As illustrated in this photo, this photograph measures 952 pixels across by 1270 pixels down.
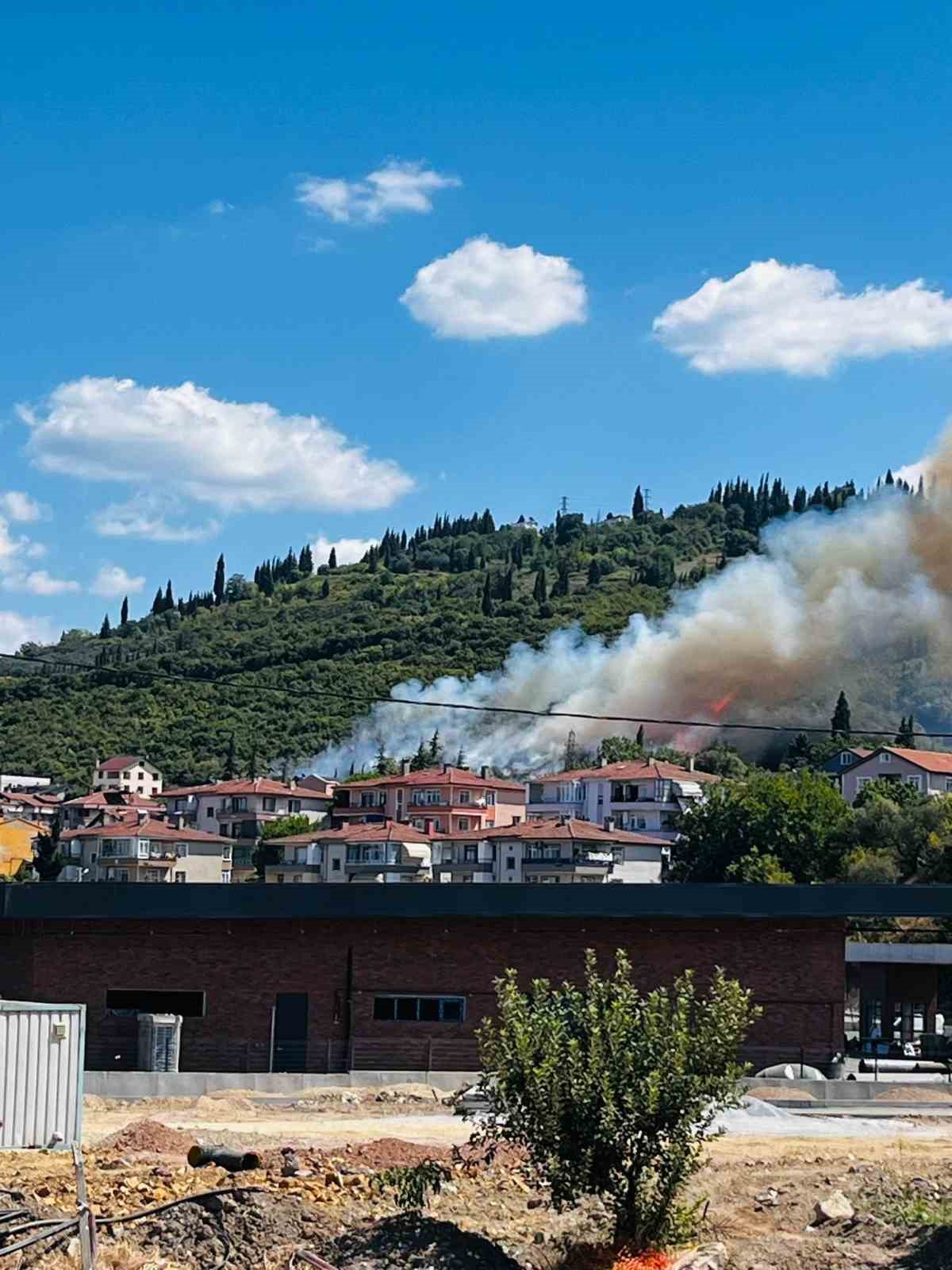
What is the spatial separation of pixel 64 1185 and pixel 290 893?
61.1 ft

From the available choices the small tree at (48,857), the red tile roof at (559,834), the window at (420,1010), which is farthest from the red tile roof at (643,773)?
the window at (420,1010)

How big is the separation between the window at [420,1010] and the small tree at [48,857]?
87.5 m

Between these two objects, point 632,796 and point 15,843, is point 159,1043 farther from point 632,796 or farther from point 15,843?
point 632,796

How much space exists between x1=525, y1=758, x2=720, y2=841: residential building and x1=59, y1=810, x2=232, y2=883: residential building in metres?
27.9

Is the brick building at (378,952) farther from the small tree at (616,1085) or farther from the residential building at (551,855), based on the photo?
the residential building at (551,855)

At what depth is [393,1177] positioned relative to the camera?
81.8ft

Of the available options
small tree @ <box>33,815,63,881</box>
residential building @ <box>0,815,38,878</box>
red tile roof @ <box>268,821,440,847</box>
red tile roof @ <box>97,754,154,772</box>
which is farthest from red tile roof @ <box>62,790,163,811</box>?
red tile roof @ <box>268,821,440,847</box>

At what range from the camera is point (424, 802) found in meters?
143

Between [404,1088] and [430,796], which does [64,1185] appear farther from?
[430,796]

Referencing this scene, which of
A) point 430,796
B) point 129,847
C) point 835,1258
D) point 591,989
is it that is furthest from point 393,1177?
point 430,796

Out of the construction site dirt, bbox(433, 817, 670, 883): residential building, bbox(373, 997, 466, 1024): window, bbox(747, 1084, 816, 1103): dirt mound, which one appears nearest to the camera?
the construction site dirt

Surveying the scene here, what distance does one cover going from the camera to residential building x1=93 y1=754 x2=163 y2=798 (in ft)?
590

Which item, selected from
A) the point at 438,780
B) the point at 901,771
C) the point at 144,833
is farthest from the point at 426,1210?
the point at 901,771

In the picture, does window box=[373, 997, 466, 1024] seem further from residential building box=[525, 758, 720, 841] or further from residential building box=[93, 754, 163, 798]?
residential building box=[93, 754, 163, 798]
